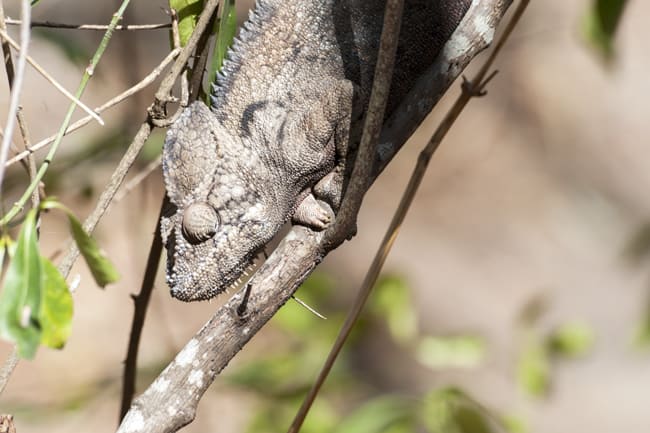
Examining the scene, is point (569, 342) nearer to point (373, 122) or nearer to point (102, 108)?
point (373, 122)

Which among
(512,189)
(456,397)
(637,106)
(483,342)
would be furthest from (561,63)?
(456,397)

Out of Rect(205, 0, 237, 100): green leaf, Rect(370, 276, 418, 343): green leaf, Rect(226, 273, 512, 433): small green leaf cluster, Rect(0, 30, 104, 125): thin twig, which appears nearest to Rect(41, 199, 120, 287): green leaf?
Rect(0, 30, 104, 125): thin twig

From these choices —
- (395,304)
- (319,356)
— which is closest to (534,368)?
(395,304)

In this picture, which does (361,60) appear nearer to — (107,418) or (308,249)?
(308,249)

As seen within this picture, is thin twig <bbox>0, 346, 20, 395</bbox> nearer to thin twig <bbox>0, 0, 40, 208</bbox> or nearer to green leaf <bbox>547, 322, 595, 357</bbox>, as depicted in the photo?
thin twig <bbox>0, 0, 40, 208</bbox>

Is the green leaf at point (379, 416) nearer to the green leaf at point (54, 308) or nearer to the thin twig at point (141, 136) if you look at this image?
the thin twig at point (141, 136)
